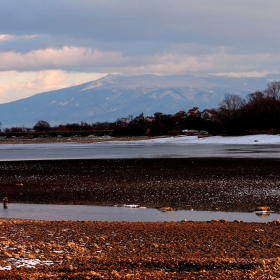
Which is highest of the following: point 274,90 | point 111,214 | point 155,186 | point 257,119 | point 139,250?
point 274,90

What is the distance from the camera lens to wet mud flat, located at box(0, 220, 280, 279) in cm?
971

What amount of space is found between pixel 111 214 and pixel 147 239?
257 inches

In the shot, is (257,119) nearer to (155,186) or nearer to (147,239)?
(155,186)

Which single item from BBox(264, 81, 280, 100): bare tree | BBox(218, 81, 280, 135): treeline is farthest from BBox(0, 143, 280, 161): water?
BBox(264, 81, 280, 100): bare tree

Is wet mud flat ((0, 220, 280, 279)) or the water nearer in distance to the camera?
wet mud flat ((0, 220, 280, 279))

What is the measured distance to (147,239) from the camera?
13.7m

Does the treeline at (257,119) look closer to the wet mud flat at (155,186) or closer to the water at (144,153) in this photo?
the water at (144,153)

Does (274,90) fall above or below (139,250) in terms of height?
above

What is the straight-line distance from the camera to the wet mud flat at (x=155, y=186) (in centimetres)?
2305

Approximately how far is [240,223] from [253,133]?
3808 inches

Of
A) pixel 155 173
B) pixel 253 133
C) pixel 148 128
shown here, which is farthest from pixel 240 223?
pixel 148 128

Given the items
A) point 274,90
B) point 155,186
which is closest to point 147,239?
point 155,186

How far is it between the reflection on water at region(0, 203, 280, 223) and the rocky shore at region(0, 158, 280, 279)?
4.17 ft

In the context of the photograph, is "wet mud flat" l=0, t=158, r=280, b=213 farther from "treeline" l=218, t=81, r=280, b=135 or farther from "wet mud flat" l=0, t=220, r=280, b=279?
"treeline" l=218, t=81, r=280, b=135
